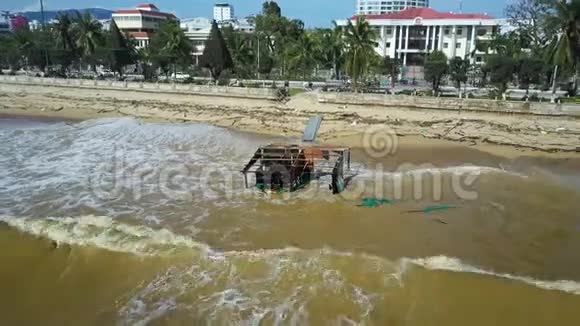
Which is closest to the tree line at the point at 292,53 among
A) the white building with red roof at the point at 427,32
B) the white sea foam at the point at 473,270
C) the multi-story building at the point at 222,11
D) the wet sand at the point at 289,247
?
the white building with red roof at the point at 427,32

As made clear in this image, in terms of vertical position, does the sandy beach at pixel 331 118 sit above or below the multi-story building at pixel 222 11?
below

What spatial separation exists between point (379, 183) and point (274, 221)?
6.52m

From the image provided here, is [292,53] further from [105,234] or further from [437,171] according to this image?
[105,234]

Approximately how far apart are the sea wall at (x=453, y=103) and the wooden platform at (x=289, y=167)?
16525mm

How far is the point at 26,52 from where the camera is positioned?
2446 inches

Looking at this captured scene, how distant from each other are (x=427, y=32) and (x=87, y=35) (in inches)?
2224

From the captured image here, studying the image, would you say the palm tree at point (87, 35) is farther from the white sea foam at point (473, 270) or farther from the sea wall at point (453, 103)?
the white sea foam at point (473, 270)

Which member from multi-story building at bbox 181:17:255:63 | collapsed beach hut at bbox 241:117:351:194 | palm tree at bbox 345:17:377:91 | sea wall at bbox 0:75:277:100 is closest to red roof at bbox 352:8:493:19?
multi-story building at bbox 181:17:255:63

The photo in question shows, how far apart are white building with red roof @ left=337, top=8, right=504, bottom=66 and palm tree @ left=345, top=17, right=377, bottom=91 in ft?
122

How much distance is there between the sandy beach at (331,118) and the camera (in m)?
28.5

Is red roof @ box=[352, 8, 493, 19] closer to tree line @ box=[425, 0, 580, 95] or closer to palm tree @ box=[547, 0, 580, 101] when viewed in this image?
tree line @ box=[425, 0, 580, 95]

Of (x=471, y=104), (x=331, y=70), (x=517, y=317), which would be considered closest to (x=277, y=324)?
(x=517, y=317)

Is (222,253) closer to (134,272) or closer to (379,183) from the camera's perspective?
(134,272)

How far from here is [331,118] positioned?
34062 mm
